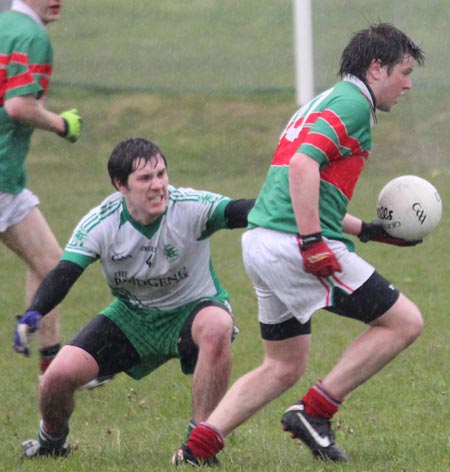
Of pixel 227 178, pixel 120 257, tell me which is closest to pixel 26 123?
pixel 120 257

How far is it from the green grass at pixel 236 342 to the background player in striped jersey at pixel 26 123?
0.78 m

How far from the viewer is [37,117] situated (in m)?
7.69

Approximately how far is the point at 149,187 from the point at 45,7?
2360 millimetres

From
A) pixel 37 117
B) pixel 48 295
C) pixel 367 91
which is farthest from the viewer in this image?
pixel 37 117

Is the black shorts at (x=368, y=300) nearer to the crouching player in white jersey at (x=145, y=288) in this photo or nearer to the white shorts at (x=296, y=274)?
the white shorts at (x=296, y=274)

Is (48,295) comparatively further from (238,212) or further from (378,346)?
(378,346)

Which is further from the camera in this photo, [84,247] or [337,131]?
[84,247]

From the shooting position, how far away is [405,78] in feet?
18.7

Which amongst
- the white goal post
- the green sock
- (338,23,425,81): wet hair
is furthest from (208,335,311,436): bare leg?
the white goal post

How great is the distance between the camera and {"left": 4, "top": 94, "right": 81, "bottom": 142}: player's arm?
303 inches

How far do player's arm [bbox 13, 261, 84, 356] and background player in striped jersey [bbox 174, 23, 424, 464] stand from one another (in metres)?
0.75

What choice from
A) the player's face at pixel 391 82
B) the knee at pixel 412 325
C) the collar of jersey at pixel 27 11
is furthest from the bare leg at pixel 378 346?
the collar of jersey at pixel 27 11

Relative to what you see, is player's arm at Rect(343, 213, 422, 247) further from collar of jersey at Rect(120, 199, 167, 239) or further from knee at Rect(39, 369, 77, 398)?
knee at Rect(39, 369, 77, 398)

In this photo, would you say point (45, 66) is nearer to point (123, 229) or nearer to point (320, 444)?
point (123, 229)
